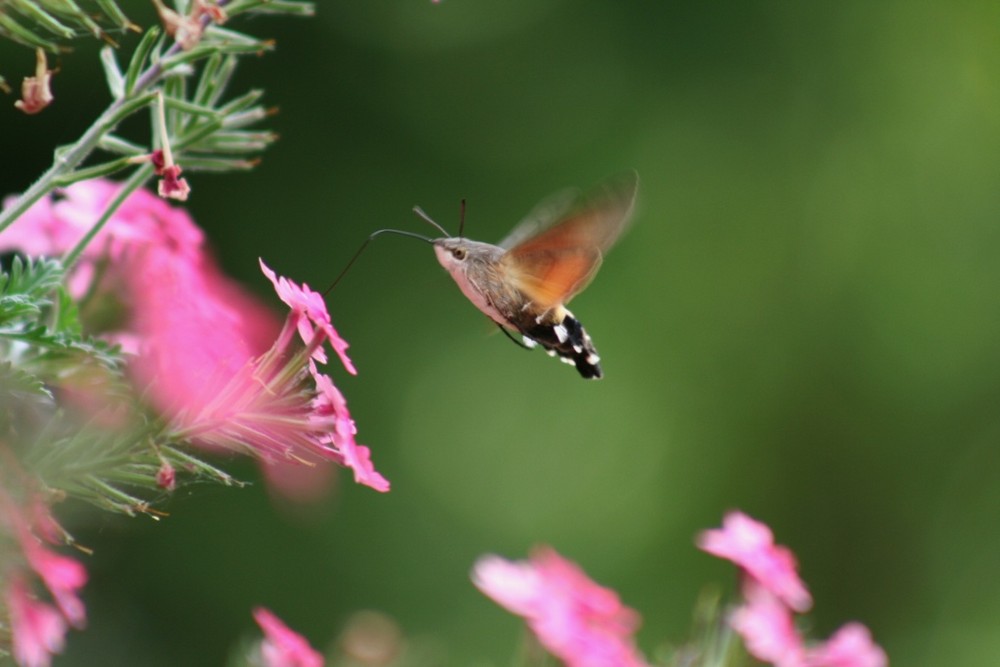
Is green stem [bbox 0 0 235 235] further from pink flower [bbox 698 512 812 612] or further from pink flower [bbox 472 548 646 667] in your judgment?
pink flower [bbox 698 512 812 612]

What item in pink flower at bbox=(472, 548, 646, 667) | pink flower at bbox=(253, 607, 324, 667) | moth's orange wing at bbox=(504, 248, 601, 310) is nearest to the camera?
pink flower at bbox=(253, 607, 324, 667)

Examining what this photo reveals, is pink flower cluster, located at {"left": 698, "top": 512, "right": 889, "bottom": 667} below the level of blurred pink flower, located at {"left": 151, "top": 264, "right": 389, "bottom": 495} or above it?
above

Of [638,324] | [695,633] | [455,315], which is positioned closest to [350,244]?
[455,315]

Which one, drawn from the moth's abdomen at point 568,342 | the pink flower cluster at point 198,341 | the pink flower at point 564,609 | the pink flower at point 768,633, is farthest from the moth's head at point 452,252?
the pink flower at point 768,633

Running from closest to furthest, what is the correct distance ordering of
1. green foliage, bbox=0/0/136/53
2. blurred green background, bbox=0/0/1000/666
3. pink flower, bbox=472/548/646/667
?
green foliage, bbox=0/0/136/53, pink flower, bbox=472/548/646/667, blurred green background, bbox=0/0/1000/666

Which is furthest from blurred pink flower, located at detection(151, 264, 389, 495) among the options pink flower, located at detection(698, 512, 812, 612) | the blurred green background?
the blurred green background

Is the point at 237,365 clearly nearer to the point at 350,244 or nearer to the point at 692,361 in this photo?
the point at 350,244

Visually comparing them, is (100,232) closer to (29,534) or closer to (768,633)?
(29,534)

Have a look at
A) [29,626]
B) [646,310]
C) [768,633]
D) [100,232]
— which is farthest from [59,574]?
[646,310]
